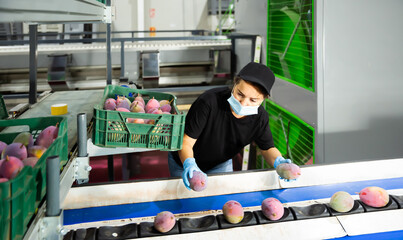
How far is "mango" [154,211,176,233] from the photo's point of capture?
4.17 ft

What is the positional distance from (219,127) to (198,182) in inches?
23.0

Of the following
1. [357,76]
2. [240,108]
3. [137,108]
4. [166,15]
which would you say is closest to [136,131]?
[137,108]

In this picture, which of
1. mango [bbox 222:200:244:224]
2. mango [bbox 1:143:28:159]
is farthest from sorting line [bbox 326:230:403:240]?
mango [bbox 1:143:28:159]

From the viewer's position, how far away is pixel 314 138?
2.58m

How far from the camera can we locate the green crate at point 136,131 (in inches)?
52.3

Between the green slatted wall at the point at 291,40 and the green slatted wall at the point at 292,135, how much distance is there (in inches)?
12.2

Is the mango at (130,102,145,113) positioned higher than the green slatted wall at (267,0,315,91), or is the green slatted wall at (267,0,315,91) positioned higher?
the green slatted wall at (267,0,315,91)

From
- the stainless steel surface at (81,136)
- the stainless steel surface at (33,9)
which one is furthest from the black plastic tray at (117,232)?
the stainless steel surface at (33,9)

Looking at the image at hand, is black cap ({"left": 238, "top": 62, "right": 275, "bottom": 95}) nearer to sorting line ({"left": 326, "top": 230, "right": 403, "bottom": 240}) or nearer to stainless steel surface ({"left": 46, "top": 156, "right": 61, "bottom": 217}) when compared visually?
sorting line ({"left": 326, "top": 230, "right": 403, "bottom": 240})

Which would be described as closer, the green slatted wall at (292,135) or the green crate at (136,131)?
the green crate at (136,131)

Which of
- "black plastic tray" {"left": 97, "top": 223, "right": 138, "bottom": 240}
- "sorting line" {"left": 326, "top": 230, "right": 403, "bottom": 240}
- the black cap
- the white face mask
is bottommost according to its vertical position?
"sorting line" {"left": 326, "top": 230, "right": 403, "bottom": 240}

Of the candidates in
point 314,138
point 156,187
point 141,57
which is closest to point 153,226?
point 156,187

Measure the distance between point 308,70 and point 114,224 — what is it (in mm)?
1820

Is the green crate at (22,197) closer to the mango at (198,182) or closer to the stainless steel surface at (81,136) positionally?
the stainless steel surface at (81,136)
